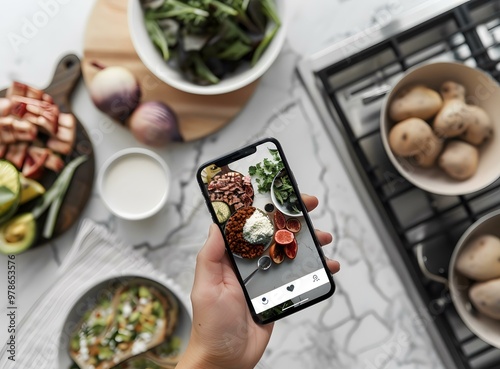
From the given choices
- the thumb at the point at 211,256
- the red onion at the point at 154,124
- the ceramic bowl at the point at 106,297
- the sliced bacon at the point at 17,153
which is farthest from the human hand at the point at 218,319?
the sliced bacon at the point at 17,153

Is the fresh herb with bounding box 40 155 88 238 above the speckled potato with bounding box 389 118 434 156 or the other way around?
above

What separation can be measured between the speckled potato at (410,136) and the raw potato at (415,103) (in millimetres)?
11

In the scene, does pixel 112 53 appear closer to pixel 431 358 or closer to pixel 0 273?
pixel 0 273

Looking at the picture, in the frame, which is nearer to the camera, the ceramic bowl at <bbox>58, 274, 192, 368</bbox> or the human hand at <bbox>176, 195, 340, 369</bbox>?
the human hand at <bbox>176, 195, 340, 369</bbox>

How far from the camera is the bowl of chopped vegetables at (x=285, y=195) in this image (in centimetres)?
70

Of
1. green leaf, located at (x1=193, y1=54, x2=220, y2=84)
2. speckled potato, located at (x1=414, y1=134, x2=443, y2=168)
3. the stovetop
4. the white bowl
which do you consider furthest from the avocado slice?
speckled potato, located at (x1=414, y1=134, x2=443, y2=168)

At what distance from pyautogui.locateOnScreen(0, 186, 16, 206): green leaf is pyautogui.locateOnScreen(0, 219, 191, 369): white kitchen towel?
0.38 ft

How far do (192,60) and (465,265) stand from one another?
50 centimetres

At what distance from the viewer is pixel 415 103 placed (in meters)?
A: 0.80

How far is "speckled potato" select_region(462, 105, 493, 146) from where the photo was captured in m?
0.80

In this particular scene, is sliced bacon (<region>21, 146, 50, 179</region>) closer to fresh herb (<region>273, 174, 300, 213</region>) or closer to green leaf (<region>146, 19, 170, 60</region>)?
green leaf (<region>146, 19, 170, 60</region>)

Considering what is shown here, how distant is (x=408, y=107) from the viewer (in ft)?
2.63

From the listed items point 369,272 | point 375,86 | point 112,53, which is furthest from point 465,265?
point 112,53

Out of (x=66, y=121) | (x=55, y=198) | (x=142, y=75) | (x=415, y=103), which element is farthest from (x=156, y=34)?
(x=415, y=103)
